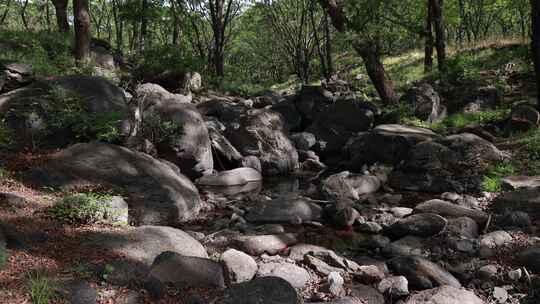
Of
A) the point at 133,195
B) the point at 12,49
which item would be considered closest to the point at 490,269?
the point at 133,195

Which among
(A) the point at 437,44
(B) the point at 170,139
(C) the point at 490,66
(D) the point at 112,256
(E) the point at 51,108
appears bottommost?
(D) the point at 112,256

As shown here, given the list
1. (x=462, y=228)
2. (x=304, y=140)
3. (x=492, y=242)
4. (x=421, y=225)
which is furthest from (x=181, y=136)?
(x=492, y=242)

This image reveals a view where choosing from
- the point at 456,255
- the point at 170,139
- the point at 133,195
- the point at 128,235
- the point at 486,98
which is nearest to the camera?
the point at 128,235

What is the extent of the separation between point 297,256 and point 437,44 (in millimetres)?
17736

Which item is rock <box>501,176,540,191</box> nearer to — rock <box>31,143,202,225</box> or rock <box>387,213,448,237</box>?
rock <box>387,213,448,237</box>

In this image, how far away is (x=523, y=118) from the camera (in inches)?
500

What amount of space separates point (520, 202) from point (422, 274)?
348 cm

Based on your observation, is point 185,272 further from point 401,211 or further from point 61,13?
point 61,13

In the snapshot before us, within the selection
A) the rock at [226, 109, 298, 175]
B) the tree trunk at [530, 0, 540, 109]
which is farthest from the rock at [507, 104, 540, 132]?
the rock at [226, 109, 298, 175]

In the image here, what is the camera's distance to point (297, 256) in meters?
6.72

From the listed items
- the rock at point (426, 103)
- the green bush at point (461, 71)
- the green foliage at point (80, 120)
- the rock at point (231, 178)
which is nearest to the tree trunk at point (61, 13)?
the green foliage at point (80, 120)

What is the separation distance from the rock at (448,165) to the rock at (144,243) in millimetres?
6396

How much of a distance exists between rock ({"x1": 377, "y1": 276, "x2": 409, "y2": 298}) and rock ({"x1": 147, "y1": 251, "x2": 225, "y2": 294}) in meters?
2.19

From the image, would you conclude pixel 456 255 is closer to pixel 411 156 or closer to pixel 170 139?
pixel 411 156
